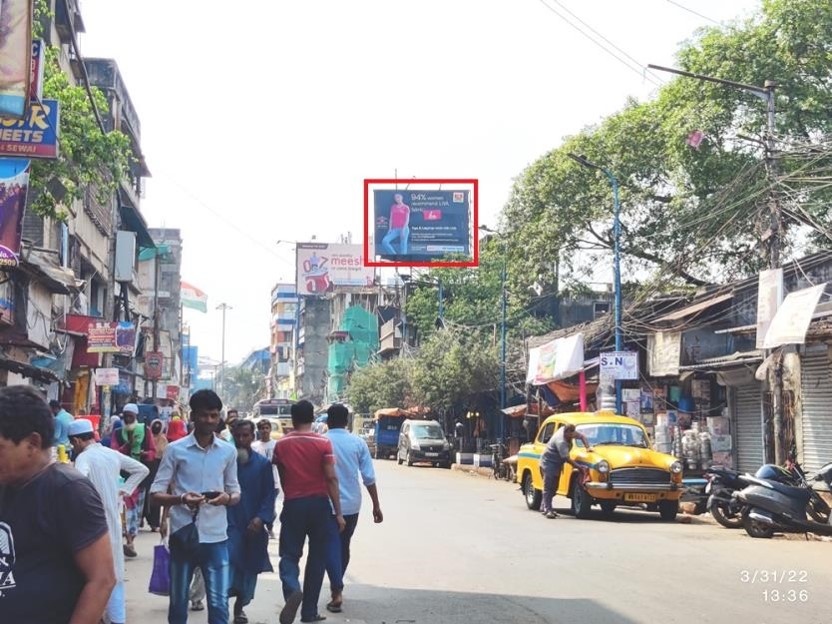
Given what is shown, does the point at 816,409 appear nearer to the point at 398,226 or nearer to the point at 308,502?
the point at 308,502

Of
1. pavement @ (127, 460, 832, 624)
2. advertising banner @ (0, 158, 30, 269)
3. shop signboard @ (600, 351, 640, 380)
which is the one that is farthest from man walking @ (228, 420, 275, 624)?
shop signboard @ (600, 351, 640, 380)

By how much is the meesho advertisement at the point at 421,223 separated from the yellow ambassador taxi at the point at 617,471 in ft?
149

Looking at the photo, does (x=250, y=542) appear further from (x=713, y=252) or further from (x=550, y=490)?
(x=713, y=252)

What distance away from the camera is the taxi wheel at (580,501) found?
18837 mm

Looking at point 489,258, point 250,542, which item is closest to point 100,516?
point 250,542

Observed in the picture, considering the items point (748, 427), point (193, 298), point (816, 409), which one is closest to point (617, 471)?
point (816, 409)

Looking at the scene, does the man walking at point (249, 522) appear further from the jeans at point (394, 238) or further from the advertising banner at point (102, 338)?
the jeans at point (394, 238)

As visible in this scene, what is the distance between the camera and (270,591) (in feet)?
36.5

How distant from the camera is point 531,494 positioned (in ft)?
69.3

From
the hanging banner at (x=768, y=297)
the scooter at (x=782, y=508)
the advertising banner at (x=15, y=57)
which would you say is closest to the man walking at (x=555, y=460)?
the scooter at (x=782, y=508)

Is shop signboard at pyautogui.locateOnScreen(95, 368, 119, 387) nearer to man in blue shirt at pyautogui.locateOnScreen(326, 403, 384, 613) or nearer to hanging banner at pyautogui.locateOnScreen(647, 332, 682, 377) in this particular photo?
hanging banner at pyautogui.locateOnScreen(647, 332, 682, 377)

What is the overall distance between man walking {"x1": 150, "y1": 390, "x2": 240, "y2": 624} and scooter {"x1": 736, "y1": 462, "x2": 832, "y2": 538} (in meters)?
10.3

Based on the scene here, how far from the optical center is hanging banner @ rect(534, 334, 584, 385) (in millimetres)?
29891

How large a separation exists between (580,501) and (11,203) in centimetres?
1071
